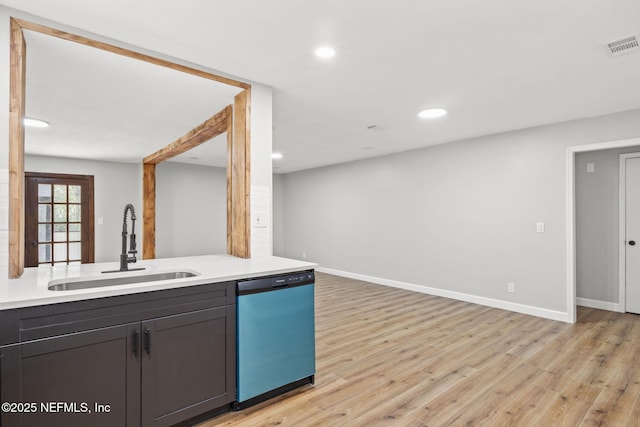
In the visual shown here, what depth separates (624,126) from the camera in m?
3.43

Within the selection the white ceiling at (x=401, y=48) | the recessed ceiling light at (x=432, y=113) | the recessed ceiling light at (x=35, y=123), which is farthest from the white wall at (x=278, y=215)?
the recessed ceiling light at (x=432, y=113)

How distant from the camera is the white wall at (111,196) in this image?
231 inches

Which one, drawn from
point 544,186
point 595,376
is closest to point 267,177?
point 595,376

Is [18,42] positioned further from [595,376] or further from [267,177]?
[595,376]

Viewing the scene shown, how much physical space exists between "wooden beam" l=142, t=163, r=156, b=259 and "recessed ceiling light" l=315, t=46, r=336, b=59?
4718 mm

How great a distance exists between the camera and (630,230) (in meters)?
4.06

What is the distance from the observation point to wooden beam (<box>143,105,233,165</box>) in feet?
10.6

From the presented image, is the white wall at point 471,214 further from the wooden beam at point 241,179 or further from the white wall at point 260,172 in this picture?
the wooden beam at point 241,179

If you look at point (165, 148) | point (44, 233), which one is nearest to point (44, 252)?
point (44, 233)

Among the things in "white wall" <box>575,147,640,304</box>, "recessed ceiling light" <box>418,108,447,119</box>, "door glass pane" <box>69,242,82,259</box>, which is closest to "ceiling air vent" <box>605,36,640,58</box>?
"recessed ceiling light" <box>418,108,447,119</box>

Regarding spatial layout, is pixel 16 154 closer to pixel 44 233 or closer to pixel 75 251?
pixel 44 233

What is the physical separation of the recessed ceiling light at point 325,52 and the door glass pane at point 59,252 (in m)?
5.42

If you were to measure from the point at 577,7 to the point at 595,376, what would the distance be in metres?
2.58

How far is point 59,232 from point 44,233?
10.2 inches
